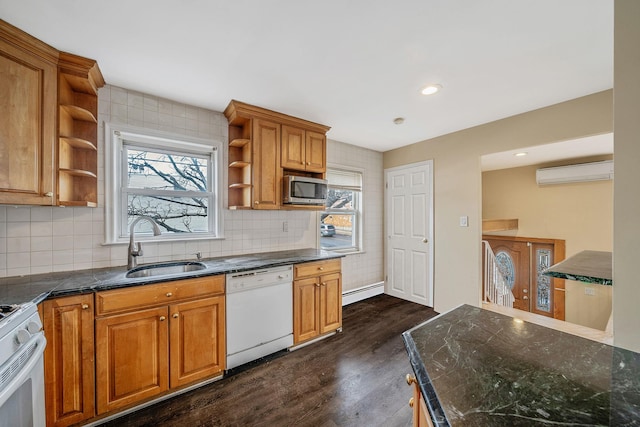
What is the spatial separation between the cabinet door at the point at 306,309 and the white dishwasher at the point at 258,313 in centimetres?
5

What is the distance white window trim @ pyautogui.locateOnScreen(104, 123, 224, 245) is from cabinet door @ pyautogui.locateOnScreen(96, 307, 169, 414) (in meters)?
0.78

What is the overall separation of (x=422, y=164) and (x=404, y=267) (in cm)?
155

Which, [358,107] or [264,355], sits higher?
[358,107]

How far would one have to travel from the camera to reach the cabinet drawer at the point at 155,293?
160 cm

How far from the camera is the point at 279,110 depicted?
2604mm

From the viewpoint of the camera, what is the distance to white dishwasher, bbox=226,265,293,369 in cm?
208

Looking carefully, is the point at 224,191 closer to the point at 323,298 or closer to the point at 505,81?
the point at 323,298

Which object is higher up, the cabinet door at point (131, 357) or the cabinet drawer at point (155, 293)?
the cabinet drawer at point (155, 293)

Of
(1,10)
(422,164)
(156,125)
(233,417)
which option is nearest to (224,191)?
(156,125)

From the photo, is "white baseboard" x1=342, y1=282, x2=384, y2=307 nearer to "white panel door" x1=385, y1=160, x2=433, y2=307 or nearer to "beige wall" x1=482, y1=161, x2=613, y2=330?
"white panel door" x1=385, y1=160, x2=433, y2=307

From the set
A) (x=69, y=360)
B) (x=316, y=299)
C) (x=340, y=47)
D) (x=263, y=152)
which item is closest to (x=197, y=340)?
(x=69, y=360)

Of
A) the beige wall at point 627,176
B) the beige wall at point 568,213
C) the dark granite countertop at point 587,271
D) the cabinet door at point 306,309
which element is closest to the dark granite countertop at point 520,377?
the beige wall at point 627,176

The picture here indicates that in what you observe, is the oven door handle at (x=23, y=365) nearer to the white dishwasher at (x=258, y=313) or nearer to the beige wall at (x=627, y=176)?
the white dishwasher at (x=258, y=313)

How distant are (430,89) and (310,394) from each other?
2.60 m
